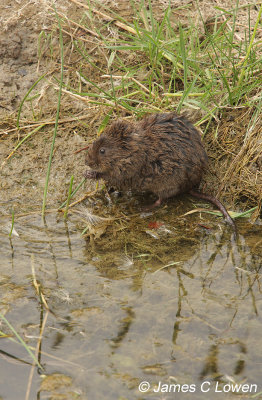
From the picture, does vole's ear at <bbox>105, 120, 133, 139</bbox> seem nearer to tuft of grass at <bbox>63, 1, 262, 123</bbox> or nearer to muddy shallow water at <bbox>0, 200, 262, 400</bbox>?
tuft of grass at <bbox>63, 1, 262, 123</bbox>

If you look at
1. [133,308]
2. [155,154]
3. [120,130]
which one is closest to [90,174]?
[120,130]

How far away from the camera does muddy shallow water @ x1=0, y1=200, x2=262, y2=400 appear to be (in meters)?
3.06

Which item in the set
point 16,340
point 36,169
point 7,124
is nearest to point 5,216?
point 36,169

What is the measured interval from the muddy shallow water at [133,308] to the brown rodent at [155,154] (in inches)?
13.0

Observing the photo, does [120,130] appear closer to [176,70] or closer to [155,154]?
[155,154]

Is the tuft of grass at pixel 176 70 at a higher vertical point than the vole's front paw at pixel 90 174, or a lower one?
higher

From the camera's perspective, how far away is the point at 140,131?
15.2ft

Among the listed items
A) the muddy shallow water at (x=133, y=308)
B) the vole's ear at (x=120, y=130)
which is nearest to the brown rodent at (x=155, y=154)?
the vole's ear at (x=120, y=130)

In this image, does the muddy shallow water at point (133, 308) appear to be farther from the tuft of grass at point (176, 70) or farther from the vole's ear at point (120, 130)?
the tuft of grass at point (176, 70)

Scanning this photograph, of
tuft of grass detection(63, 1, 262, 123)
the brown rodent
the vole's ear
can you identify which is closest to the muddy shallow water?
the brown rodent

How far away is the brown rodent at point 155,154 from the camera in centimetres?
455

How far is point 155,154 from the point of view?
458 cm

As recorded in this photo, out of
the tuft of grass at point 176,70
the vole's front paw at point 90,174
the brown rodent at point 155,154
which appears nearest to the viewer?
the brown rodent at point 155,154

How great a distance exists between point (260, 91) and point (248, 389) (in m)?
3.16
